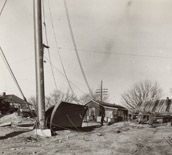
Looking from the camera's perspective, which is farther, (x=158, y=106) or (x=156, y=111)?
(x=158, y=106)

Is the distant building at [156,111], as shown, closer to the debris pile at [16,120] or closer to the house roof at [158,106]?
the house roof at [158,106]

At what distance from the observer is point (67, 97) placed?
8581 centimetres

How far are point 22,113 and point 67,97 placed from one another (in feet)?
152

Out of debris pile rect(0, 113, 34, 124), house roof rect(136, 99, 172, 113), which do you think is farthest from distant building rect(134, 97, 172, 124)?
debris pile rect(0, 113, 34, 124)

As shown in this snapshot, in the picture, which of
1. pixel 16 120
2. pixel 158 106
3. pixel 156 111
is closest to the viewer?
pixel 16 120

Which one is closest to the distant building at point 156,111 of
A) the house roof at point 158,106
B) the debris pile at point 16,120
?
the house roof at point 158,106

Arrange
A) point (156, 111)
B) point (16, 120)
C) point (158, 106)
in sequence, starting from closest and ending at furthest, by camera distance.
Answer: point (16, 120) < point (156, 111) < point (158, 106)

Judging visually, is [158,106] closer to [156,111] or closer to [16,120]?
[156,111]

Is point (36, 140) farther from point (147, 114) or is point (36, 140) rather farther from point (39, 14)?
point (147, 114)

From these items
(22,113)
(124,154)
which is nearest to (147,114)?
(22,113)

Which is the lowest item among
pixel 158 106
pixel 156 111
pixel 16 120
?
pixel 16 120

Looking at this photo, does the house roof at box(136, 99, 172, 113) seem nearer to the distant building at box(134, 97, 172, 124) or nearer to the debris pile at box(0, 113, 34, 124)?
the distant building at box(134, 97, 172, 124)

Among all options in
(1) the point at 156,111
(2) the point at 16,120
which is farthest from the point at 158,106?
(2) the point at 16,120

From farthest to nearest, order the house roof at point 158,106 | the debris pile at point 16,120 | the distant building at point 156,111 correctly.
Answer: the house roof at point 158,106
the distant building at point 156,111
the debris pile at point 16,120
